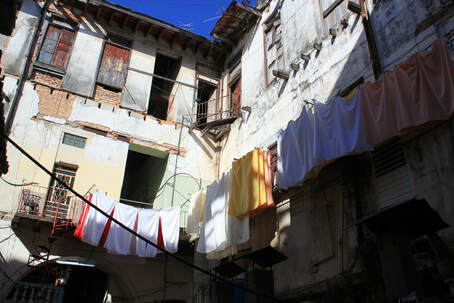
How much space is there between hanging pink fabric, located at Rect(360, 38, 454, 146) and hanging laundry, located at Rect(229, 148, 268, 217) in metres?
3.29

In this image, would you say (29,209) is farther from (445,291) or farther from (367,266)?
(445,291)

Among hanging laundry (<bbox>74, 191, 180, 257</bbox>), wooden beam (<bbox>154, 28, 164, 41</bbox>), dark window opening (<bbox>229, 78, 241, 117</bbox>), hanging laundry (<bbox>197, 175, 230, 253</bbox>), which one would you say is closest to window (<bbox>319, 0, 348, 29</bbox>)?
dark window opening (<bbox>229, 78, 241, 117</bbox>)

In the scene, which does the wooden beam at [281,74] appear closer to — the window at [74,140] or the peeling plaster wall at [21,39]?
the window at [74,140]

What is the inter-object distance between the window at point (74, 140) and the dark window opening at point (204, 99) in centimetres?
552

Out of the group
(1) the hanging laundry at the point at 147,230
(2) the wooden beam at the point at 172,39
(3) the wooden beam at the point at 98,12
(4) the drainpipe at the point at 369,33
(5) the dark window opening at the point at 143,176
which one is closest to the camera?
(4) the drainpipe at the point at 369,33

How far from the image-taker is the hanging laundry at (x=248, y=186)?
34.1 feet

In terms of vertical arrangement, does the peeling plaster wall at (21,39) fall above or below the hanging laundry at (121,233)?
above

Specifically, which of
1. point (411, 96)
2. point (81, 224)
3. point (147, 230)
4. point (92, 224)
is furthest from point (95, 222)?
point (411, 96)

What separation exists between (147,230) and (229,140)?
17.5 feet

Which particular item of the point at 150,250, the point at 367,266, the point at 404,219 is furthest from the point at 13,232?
the point at 404,219

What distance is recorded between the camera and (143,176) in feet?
62.2

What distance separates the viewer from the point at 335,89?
11.0 metres

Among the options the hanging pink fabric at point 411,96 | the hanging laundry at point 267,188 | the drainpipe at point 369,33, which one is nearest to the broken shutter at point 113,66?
the hanging laundry at point 267,188

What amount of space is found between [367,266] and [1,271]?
34.1 feet
